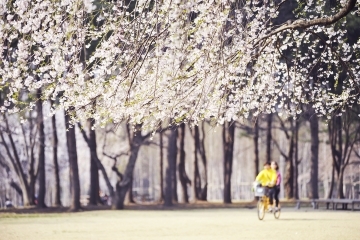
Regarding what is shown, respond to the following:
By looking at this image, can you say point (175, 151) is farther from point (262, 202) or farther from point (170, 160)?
point (262, 202)

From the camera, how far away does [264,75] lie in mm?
17391

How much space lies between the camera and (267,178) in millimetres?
25016

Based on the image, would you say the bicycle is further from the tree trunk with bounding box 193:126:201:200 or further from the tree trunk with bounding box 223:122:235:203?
the tree trunk with bounding box 193:126:201:200

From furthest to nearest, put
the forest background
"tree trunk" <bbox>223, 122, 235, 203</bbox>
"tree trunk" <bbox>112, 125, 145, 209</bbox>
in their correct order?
"tree trunk" <bbox>223, 122, 235, 203</bbox> → "tree trunk" <bbox>112, 125, 145, 209</bbox> → the forest background

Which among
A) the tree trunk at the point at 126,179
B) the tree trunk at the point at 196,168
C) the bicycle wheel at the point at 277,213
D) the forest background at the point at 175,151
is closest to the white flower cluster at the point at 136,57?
the forest background at the point at 175,151

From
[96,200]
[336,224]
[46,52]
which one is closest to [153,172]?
→ [96,200]

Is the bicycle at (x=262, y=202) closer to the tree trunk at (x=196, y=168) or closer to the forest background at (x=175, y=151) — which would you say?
the forest background at (x=175, y=151)

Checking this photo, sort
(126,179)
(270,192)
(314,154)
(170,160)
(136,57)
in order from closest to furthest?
Result: (136,57) → (270,192) → (126,179) → (170,160) → (314,154)

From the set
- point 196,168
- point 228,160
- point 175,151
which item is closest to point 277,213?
point 175,151

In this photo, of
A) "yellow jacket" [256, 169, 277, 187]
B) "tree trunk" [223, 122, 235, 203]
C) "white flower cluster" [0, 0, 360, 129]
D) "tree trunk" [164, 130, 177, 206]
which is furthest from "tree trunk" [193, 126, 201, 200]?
"white flower cluster" [0, 0, 360, 129]

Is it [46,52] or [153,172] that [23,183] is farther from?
[153,172]

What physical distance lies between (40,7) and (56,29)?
1.58ft

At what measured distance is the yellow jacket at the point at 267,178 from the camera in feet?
81.5

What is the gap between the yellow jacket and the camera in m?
24.9
